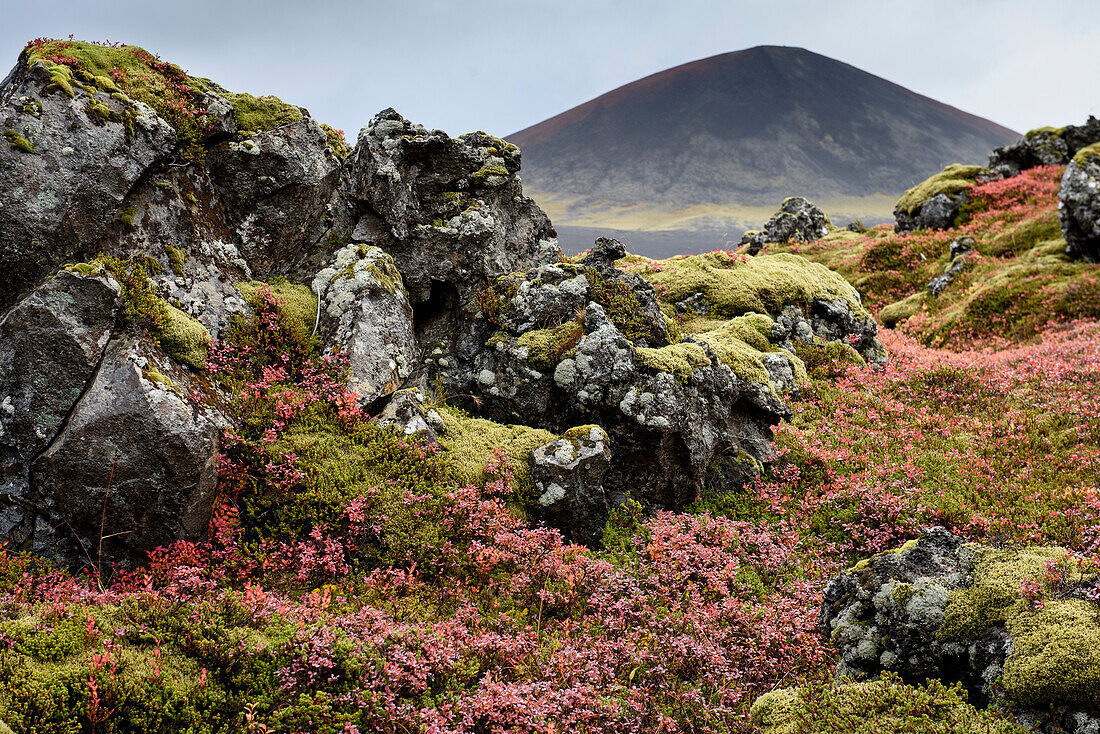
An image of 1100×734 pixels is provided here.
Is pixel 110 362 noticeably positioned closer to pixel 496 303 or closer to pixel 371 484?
pixel 371 484

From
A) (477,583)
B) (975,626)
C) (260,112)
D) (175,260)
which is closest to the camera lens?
(975,626)

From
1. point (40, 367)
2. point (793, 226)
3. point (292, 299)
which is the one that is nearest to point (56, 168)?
point (40, 367)

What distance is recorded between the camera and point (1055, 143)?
33156 millimetres

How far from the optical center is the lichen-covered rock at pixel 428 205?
12.8 metres

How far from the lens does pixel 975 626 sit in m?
6.20

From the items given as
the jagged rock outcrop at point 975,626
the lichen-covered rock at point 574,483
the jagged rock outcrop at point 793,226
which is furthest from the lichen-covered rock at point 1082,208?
the lichen-covered rock at point 574,483

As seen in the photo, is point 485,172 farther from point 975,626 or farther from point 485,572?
point 975,626

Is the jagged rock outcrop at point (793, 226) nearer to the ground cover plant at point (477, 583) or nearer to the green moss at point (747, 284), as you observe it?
the green moss at point (747, 284)

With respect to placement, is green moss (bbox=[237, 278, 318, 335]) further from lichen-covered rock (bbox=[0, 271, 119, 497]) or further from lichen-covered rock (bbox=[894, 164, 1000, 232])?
lichen-covered rock (bbox=[894, 164, 1000, 232])

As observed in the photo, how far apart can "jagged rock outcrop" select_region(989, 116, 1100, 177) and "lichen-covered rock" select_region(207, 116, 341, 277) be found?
38.5 metres

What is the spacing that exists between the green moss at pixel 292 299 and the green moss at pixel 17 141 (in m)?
3.48

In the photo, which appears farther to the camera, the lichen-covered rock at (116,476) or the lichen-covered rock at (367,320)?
the lichen-covered rock at (367,320)

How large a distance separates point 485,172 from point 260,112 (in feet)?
16.5

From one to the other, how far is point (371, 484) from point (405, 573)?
4.98 feet
